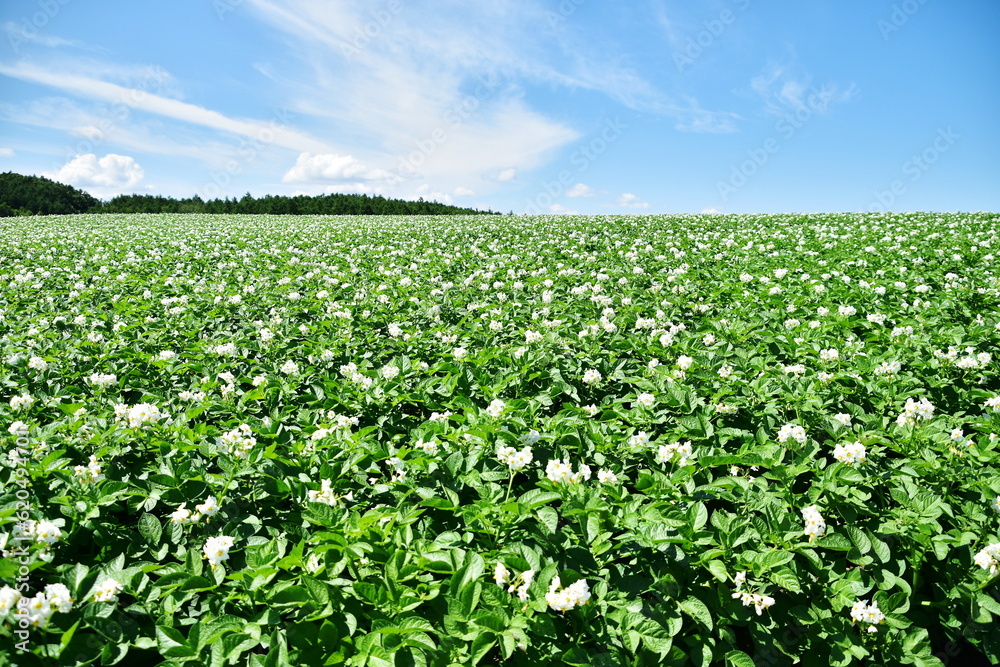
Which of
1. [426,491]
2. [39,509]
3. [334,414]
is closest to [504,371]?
[334,414]

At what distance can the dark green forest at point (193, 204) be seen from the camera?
2131 inches

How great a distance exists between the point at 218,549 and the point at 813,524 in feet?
9.76

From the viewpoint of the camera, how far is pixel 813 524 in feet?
8.63

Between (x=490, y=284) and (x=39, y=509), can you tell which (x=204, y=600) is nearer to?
(x=39, y=509)

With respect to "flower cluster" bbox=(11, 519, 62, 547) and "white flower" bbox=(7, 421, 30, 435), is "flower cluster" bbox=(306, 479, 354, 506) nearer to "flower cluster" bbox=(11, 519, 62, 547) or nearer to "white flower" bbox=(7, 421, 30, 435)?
"flower cluster" bbox=(11, 519, 62, 547)

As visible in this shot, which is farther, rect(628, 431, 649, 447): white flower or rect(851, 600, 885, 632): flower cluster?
rect(628, 431, 649, 447): white flower

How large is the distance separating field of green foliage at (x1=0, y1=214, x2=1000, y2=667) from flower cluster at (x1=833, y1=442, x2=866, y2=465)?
16 mm

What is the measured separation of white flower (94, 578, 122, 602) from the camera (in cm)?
225

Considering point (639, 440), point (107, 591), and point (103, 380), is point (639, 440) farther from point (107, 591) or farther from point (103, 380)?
point (103, 380)

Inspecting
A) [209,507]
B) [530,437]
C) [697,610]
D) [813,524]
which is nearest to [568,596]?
[697,610]

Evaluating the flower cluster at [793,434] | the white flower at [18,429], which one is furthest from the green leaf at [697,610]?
the white flower at [18,429]

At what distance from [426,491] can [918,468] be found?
10.2 feet

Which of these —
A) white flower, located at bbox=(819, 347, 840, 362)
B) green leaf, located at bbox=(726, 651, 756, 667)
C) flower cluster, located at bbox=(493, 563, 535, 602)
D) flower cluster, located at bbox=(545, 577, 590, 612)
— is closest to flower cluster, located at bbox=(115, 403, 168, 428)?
flower cluster, located at bbox=(493, 563, 535, 602)

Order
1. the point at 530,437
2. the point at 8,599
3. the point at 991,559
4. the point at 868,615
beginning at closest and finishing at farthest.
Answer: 1. the point at 8,599
2. the point at 868,615
3. the point at 991,559
4. the point at 530,437
